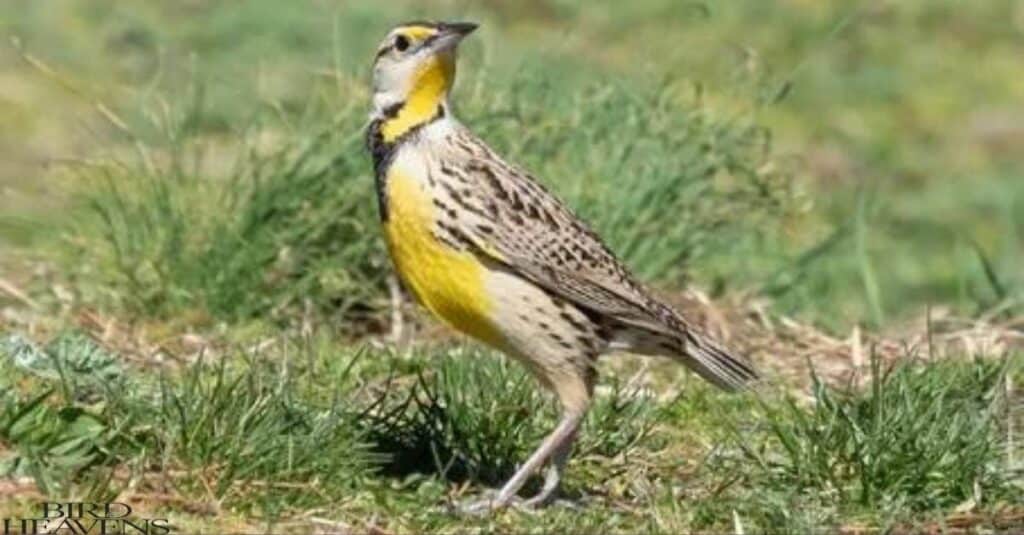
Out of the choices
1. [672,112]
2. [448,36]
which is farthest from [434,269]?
[672,112]

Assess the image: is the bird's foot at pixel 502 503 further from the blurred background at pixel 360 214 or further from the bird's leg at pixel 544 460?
the blurred background at pixel 360 214

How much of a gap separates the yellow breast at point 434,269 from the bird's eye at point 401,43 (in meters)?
0.49

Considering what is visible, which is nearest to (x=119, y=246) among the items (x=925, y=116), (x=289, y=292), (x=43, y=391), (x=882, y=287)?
(x=289, y=292)

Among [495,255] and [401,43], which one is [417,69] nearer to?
[401,43]

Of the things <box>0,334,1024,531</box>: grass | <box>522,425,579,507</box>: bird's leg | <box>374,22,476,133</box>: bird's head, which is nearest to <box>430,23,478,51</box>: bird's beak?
<box>374,22,476,133</box>: bird's head

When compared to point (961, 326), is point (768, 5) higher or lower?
higher

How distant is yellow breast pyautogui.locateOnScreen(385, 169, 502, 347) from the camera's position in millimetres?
7461

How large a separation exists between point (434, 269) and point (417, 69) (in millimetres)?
636

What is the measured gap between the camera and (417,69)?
25.7 feet

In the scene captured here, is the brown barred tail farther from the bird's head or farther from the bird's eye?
the bird's eye

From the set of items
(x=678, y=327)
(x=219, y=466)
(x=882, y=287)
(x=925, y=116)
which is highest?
(x=925, y=116)

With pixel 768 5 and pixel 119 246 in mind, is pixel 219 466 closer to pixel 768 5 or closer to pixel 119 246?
pixel 119 246

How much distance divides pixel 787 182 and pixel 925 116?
443 centimetres

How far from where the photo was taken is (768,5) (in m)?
16.7
